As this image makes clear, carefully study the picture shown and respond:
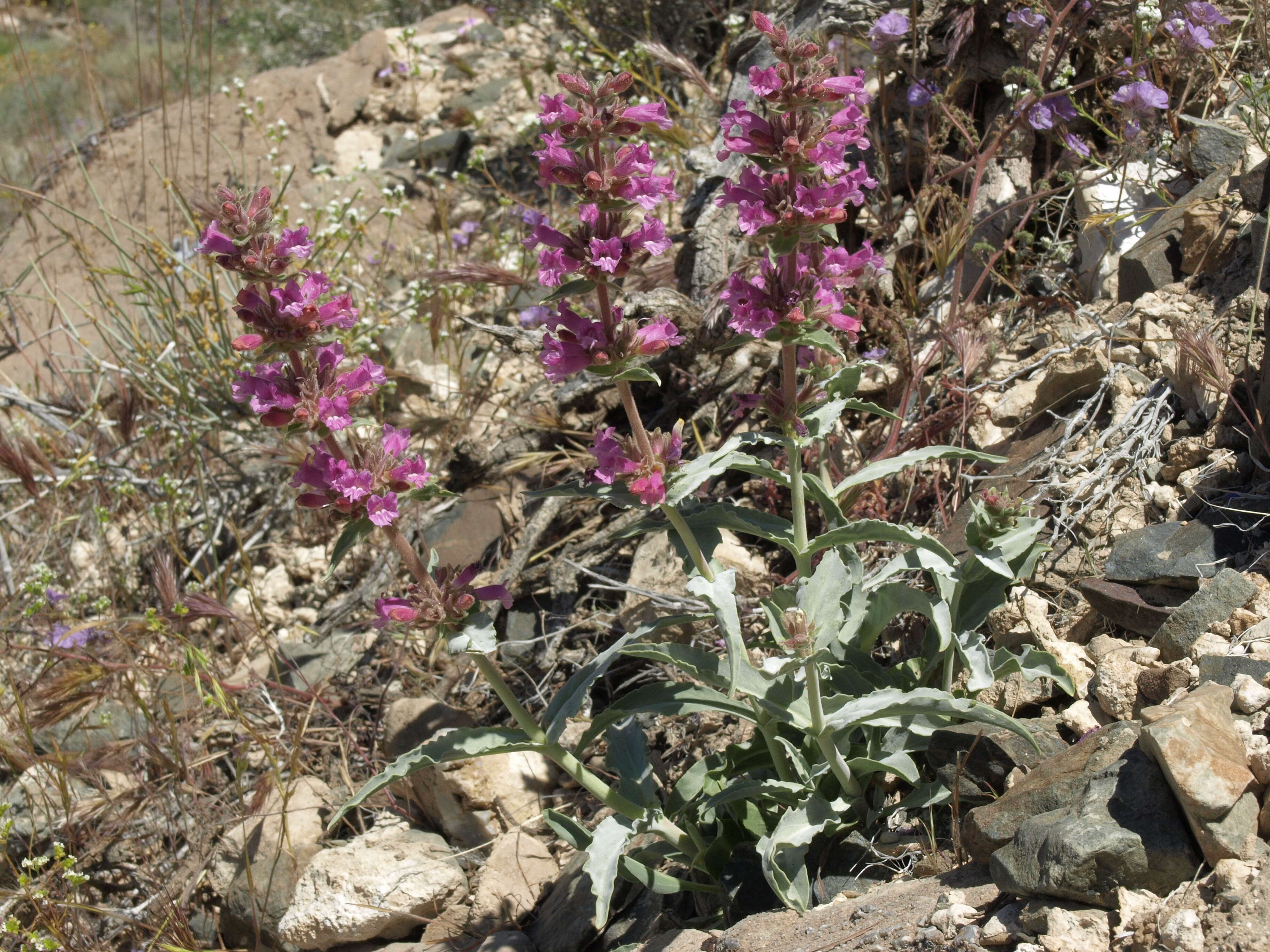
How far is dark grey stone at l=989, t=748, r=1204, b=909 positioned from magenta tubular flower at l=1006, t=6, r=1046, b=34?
113 inches

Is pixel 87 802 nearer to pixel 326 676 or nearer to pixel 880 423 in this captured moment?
pixel 326 676

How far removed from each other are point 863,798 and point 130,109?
342 inches

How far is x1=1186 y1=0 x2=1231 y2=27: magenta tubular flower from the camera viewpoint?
358 cm

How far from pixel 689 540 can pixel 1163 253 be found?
233 centimetres

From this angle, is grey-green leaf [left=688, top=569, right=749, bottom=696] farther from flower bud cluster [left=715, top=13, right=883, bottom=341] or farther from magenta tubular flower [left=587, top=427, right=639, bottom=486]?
flower bud cluster [left=715, top=13, right=883, bottom=341]

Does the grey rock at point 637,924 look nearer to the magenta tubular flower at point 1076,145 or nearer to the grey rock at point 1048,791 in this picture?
the grey rock at point 1048,791

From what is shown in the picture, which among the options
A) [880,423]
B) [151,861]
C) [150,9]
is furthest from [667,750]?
[150,9]

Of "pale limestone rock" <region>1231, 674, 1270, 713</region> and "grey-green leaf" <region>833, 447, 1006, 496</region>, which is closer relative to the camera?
"pale limestone rock" <region>1231, 674, 1270, 713</region>

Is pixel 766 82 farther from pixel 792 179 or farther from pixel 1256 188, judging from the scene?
pixel 1256 188

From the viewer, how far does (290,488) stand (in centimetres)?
500

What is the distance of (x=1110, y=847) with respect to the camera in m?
1.91

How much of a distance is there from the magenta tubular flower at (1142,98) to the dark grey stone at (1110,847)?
264 centimetres

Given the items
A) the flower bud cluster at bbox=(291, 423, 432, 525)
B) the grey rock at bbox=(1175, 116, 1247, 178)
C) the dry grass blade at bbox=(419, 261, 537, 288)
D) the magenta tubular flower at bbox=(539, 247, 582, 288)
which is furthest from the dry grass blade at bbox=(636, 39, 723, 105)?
the flower bud cluster at bbox=(291, 423, 432, 525)

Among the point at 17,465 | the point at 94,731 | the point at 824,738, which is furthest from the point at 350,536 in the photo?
the point at 17,465
